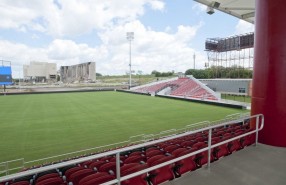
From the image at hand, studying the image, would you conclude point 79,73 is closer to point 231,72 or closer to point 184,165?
point 231,72

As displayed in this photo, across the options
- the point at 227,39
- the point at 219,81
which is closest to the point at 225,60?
the point at 227,39

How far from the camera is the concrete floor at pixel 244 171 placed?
3814mm

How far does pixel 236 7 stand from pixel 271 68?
6212mm

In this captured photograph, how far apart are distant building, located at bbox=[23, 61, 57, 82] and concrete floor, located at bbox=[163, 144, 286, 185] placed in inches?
4890

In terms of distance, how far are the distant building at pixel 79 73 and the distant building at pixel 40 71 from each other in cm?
1270

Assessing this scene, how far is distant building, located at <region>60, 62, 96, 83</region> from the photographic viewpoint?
113875mm

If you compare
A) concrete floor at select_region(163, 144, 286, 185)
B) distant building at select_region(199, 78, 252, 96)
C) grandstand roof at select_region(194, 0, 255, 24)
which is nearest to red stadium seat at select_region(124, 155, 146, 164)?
concrete floor at select_region(163, 144, 286, 185)

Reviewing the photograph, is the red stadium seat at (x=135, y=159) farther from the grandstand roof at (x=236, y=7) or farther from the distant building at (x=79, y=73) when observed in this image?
the distant building at (x=79, y=73)

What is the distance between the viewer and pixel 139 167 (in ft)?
11.1

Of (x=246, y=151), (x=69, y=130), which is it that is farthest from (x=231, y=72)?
(x=246, y=151)

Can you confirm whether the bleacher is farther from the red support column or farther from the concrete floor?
the concrete floor

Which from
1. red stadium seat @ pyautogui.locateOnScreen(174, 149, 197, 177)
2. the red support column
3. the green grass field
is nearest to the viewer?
red stadium seat @ pyautogui.locateOnScreen(174, 149, 197, 177)

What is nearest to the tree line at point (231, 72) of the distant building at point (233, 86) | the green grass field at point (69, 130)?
the distant building at point (233, 86)

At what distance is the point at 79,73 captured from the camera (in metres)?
130
